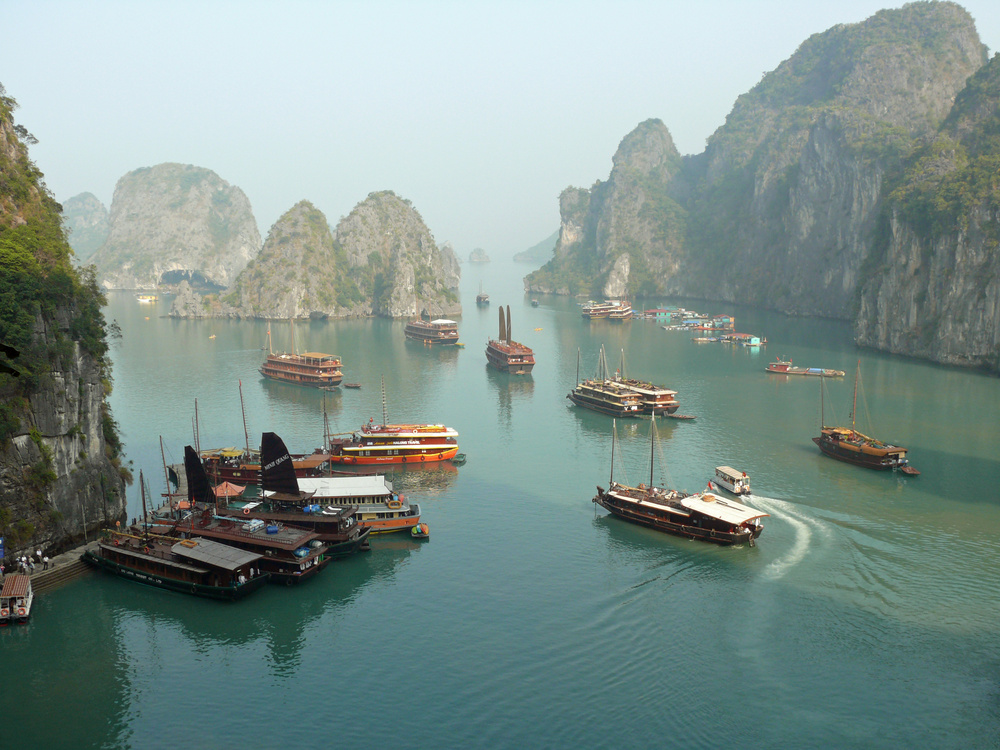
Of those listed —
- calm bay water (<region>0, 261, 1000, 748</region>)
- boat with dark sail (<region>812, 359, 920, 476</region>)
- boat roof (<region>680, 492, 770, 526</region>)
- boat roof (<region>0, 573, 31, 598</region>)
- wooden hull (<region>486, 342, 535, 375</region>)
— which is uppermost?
wooden hull (<region>486, 342, 535, 375</region>)

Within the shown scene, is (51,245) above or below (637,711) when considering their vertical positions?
above

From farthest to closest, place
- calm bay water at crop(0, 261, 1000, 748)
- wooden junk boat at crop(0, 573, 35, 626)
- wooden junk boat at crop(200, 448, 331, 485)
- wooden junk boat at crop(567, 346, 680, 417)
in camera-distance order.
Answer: wooden junk boat at crop(567, 346, 680, 417) → wooden junk boat at crop(200, 448, 331, 485) → wooden junk boat at crop(0, 573, 35, 626) → calm bay water at crop(0, 261, 1000, 748)

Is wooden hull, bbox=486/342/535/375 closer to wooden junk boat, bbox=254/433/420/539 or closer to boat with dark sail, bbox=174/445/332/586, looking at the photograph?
wooden junk boat, bbox=254/433/420/539

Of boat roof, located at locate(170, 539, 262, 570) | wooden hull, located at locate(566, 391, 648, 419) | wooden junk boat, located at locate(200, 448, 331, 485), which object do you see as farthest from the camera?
wooden hull, located at locate(566, 391, 648, 419)

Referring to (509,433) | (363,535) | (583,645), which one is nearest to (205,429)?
(509,433)

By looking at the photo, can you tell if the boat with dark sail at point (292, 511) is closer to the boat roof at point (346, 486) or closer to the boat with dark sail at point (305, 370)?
the boat roof at point (346, 486)

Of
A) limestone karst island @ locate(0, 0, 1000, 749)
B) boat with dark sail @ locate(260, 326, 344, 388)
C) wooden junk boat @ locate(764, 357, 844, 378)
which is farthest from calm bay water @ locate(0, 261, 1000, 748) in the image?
wooden junk boat @ locate(764, 357, 844, 378)

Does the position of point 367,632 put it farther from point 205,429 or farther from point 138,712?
point 205,429

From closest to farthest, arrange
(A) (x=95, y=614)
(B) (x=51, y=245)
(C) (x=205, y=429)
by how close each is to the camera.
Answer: (A) (x=95, y=614), (B) (x=51, y=245), (C) (x=205, y=429)
